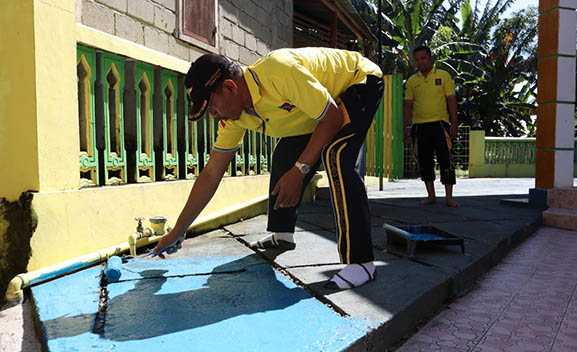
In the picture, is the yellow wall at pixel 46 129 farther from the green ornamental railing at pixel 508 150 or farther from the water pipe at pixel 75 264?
the green ornamental railing at pixel 508 150

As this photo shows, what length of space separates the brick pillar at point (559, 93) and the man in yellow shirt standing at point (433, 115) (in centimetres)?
112

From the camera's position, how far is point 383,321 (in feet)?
5.54

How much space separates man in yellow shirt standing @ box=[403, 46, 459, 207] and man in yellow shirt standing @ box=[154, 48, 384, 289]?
9.12ft

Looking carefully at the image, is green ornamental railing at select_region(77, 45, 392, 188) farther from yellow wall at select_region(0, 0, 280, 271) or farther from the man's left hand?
the man's left hand

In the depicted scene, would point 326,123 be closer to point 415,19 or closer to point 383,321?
point 383,321

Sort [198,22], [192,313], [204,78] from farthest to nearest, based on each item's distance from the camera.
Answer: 1. [198,22]
2. [204,78]
3. [192,313]

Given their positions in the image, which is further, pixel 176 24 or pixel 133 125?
pixel 176 24

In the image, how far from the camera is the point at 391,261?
2.57 metres

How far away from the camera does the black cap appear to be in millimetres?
1859

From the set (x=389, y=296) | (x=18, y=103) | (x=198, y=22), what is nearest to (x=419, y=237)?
(x=389, y=296)

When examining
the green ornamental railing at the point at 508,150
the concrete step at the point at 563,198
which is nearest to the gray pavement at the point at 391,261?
the concrete step at the point at 563,198

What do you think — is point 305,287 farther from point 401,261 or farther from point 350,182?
point 401,261

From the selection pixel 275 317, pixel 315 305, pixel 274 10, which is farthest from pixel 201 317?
pixel 274 10

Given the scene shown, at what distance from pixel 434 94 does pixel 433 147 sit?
1.86 ft
